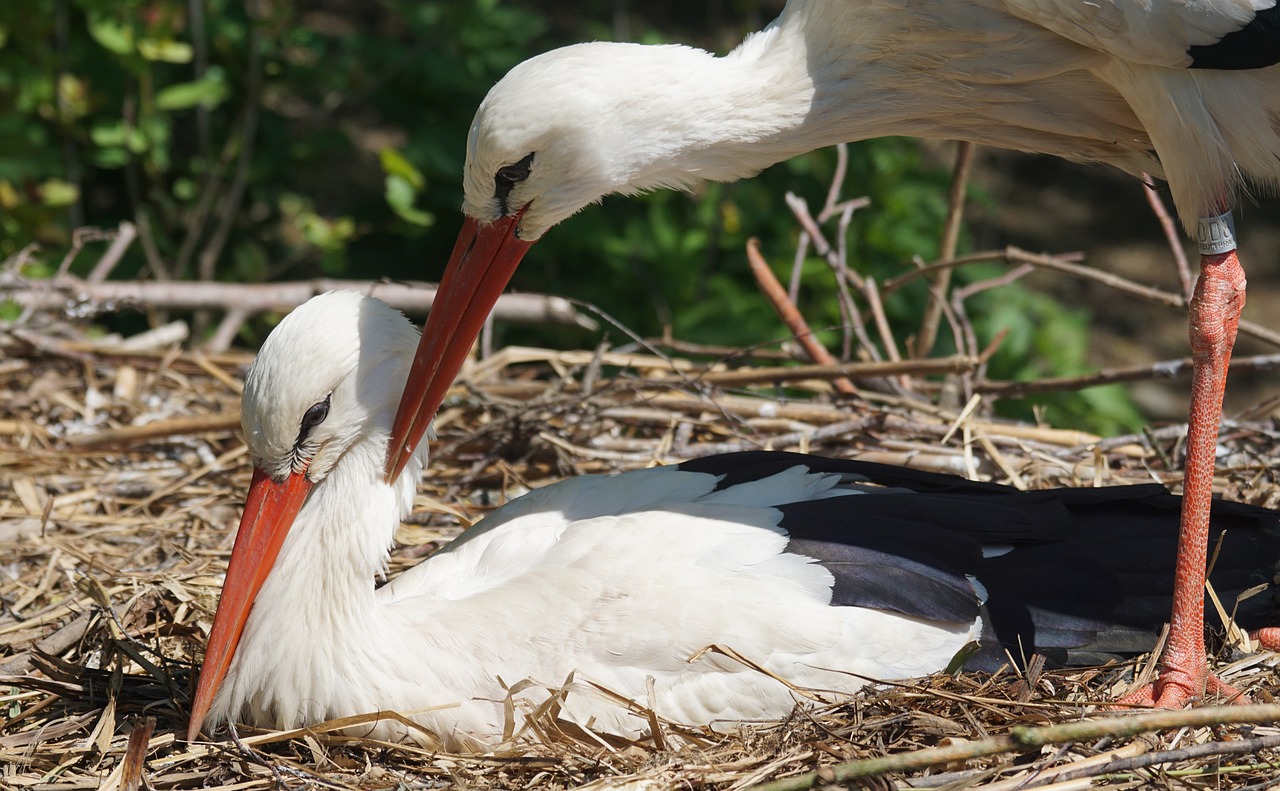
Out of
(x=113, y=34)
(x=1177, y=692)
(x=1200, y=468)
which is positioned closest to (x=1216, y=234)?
(x=1200, y=468)

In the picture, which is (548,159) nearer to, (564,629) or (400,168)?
(564,629)

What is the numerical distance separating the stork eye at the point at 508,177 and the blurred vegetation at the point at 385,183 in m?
1.94

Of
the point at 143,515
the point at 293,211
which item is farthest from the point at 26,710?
the point at 293,211

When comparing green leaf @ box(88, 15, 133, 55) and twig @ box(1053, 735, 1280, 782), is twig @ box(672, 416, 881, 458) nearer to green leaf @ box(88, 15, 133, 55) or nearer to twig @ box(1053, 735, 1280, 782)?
twig @ box(1053, 735, 1280, 782)

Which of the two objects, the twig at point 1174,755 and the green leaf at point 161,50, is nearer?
the twig at point 1174,755

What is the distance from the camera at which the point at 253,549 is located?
2.59 m

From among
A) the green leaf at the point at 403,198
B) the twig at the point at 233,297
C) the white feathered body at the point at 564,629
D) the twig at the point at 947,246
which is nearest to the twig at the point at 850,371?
the twig at the point at 947,246

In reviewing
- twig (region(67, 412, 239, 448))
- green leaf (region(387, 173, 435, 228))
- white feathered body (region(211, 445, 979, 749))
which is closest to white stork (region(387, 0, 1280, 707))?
white feathered body (region(211, 445, 979, 749))

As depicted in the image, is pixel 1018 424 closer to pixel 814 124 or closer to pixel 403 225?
pixel 814 124

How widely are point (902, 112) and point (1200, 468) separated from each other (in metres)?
0.97

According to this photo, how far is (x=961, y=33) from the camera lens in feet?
8.49

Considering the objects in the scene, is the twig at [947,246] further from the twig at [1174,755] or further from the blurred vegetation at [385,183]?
the twig at [1174,755]

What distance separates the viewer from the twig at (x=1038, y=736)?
2.02 meters

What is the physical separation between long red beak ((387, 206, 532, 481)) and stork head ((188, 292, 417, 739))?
0.05m
